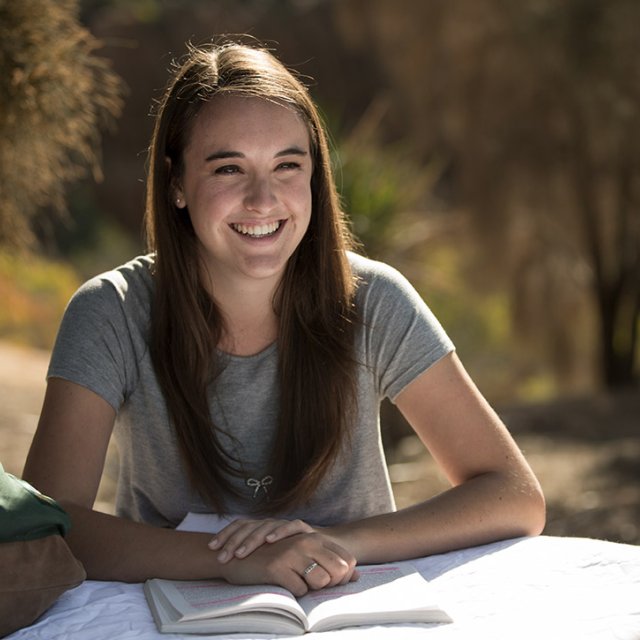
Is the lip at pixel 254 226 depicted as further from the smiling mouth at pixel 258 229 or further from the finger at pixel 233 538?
the finger at pixel 233 538

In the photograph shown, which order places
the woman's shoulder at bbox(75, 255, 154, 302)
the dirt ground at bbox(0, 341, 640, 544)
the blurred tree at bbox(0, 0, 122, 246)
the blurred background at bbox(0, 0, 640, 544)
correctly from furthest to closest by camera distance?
the dirt ground at bbox(0, 341, 640, 544) → the blurred background at bbox(0, 0, 640, 544) → the blurred tree at bbox(0, 0, 122, 246) → the woman's shoulder at bbox(75, 255, 154, 302)

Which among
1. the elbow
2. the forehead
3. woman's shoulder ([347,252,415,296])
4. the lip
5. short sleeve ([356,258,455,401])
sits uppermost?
the forehead

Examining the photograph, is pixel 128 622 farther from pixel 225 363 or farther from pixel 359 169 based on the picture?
pixel 359 169

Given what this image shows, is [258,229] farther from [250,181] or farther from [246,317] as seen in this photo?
[246,317]

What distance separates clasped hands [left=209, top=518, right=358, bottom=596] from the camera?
5.66 ft

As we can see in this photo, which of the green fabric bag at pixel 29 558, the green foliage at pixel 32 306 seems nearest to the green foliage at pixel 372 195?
the green foliage at pixel 32 306

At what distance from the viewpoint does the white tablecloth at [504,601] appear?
5.07ft

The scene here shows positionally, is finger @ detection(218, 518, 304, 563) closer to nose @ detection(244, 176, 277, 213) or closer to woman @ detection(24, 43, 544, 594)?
woman @ detection(24, 43, 544, 594)

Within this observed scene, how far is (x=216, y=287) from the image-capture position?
2.26m

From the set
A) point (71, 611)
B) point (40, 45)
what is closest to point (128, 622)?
point (71, 611)

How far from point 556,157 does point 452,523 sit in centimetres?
664

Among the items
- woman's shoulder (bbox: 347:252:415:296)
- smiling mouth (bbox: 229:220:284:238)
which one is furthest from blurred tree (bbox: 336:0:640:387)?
smiling mouth (bbox: 229:220:284:238)

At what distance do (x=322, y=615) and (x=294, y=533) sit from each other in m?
0.26

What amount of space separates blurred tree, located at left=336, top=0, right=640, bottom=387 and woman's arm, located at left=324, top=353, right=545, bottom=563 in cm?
602
